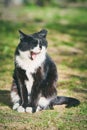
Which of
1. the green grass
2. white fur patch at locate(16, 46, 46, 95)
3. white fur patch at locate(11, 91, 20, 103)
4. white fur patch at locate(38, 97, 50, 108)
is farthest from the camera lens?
white fur patch at locate(11, 91, 20, 103)

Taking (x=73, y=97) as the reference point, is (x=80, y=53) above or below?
below

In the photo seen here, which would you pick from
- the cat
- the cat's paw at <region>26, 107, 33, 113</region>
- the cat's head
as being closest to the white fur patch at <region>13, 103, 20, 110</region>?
the cat

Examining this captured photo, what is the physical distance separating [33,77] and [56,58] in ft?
17.3

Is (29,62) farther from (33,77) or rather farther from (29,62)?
(33,77)

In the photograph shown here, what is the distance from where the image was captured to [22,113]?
26.2 feet

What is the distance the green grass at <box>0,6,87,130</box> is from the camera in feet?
24.6

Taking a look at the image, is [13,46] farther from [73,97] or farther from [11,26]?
[73,97]

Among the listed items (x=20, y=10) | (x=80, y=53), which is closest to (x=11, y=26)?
(x=80, y=53)

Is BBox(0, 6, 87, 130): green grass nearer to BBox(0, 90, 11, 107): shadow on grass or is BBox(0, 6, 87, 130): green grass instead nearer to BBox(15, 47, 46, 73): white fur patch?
BBox(0, 90, 11, 107): shadow on grass

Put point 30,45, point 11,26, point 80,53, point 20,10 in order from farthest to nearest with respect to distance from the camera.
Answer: point 20,10 → point 11,26 → point 80,53 → point 30,45

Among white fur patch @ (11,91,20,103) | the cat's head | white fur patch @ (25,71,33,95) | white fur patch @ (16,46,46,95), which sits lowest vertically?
white fur patch @ (11,91,20,103)

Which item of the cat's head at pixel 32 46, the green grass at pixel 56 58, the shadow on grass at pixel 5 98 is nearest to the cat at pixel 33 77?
the cat's head at pixel 32 46

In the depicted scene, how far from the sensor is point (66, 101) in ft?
27.4

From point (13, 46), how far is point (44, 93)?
6545 mm
